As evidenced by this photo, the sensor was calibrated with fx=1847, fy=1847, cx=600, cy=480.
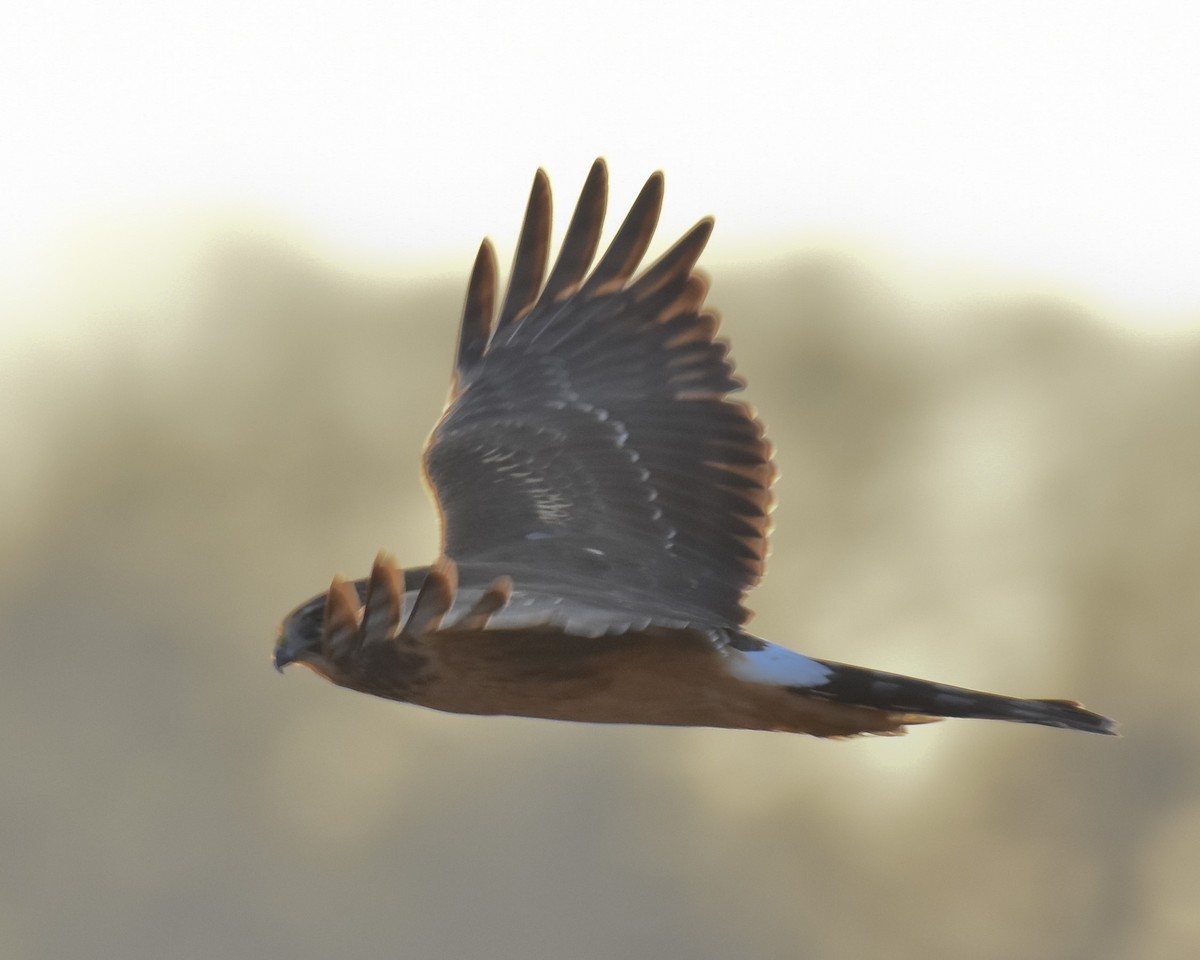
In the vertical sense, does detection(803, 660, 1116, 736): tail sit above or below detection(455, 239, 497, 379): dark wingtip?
below

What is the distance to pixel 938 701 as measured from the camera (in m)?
5.77

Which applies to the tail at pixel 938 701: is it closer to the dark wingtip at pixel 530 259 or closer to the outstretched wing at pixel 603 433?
the outstretched wing at pixel 603 433

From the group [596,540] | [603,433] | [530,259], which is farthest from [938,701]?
[530,259]

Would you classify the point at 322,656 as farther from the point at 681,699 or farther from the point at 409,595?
the point at 681,699

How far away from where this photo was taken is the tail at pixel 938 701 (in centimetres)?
570

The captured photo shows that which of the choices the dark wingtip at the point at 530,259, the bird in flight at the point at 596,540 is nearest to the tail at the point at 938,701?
the bird in flight at the point at 596,540

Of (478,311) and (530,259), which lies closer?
(530,259)

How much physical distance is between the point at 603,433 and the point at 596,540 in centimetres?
55

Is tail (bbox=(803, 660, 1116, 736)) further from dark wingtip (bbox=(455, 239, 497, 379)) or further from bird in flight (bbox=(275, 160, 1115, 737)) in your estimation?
dark wingtip (bbox=(455, 239, 497, 379))

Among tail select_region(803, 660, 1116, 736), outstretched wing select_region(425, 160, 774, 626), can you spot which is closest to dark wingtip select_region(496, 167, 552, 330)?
outstretched wing select_region(425, 160, 774, 626)

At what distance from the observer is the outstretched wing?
6535mm

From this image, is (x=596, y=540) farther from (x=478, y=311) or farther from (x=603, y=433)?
(x=478, y=311)

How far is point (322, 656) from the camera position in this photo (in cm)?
589

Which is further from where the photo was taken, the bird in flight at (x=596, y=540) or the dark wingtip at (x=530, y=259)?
the dark wingtip at (x=530, y=259)
